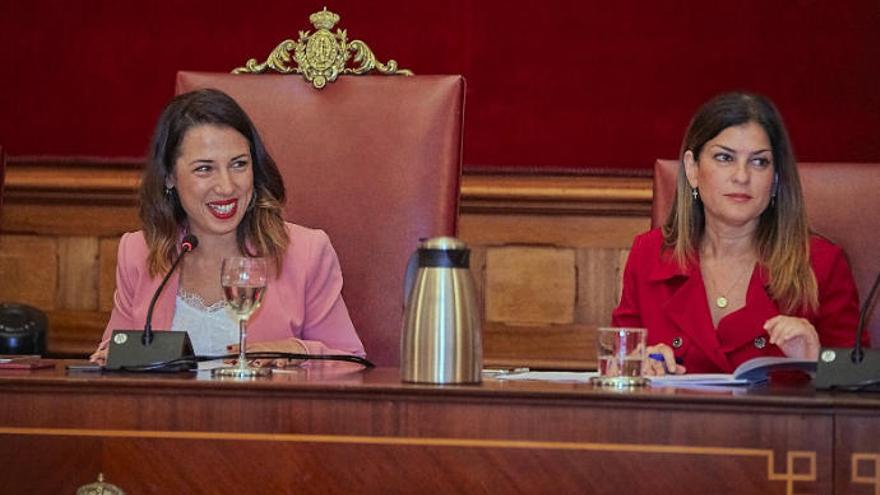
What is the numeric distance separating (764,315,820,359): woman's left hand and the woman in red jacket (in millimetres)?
244

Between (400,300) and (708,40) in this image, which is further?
(708,40)

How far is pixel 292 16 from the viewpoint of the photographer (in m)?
3.90

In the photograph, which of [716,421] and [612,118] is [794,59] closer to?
[612,118]

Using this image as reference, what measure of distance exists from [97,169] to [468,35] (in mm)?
994

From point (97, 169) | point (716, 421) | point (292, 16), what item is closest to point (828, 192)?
point (716, 421)

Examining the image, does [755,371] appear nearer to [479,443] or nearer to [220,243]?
[479,443]

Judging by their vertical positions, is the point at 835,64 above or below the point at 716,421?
above

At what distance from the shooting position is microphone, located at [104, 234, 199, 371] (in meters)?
1.96

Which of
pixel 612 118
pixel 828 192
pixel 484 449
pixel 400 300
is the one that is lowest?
pixel 484 449

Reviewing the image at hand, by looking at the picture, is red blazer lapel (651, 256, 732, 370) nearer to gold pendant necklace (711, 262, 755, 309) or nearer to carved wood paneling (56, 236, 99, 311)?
gold pendant necklace (711, 262, 755, 309)

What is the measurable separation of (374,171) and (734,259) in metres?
0.64

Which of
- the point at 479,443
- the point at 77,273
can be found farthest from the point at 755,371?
the point at 77,273

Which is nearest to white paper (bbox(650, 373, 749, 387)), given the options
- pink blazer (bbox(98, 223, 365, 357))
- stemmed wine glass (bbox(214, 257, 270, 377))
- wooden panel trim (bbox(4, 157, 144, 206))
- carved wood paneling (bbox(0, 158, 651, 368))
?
stemmed wine glass (bbox(214, 257, 270, 377))

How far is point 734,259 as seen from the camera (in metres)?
2.66
